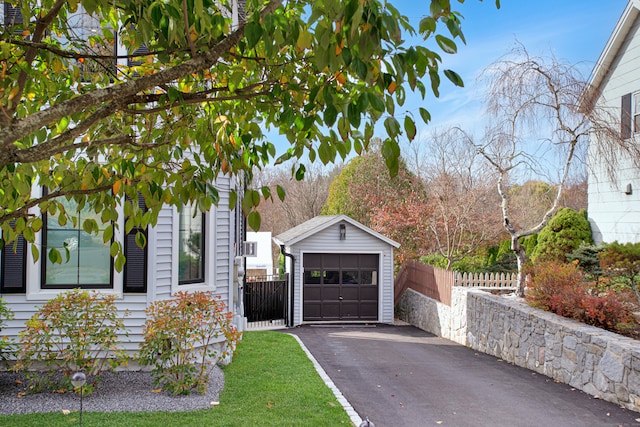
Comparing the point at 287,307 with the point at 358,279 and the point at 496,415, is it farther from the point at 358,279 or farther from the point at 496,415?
the point at 496,415

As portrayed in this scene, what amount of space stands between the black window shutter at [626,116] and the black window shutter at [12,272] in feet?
42.0

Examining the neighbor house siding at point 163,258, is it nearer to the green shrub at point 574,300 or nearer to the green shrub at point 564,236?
the green shrub at point 574,300

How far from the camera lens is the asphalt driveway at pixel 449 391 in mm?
6980

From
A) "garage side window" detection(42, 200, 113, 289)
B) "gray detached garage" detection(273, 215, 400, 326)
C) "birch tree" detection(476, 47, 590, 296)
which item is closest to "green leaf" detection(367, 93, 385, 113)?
"garage side window" detection(42, 200, 113, 289)

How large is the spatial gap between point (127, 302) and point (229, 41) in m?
6.02

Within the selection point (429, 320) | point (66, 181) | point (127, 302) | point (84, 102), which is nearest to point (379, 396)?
point (127, 302)

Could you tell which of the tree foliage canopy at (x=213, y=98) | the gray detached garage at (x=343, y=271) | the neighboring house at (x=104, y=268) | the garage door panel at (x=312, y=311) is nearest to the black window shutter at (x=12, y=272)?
the neighboring house at (x=104, y=268)

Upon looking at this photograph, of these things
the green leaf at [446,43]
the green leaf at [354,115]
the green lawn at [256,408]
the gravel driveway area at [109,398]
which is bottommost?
the green lawn at [256,408]

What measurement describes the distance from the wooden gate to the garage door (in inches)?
39.1

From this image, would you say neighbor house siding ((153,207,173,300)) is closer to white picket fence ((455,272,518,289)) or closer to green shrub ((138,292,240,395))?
green shrub ((138,292,240,395))

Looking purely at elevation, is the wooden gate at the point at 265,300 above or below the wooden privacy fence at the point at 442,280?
below

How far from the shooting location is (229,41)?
10.8 feet

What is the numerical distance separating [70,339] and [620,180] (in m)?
13.1

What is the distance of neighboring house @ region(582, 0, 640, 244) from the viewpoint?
13.5 meters
